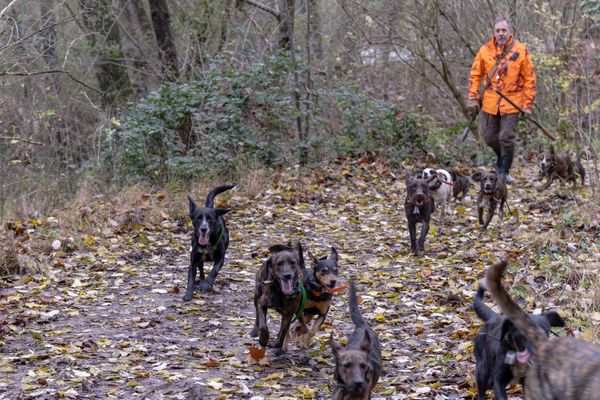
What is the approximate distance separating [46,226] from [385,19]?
33.4 ft

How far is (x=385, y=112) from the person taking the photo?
17.9 meters

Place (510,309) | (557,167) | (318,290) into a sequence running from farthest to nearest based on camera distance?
(557,167), (318,290), (510,309)

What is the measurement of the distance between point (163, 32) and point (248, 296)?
1129 centimetres

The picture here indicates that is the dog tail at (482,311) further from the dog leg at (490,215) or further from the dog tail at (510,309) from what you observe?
the dog leg at (490,215)

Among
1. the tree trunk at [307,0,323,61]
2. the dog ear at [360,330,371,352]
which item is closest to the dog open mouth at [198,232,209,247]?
the dog ear at [360,330,371,352]

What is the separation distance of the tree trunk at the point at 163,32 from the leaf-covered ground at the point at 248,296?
5710 mm

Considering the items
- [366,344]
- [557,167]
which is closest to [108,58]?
[557,167]

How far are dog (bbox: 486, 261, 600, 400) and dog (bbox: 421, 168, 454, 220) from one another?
8038 mm

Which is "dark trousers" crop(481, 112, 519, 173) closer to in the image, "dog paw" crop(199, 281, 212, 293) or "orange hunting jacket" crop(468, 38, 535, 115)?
"orange hunting jacket" crop(468, 38, 535, 115)

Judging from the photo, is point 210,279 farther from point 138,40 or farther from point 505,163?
point 138,40

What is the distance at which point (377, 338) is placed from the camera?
624 centimetres

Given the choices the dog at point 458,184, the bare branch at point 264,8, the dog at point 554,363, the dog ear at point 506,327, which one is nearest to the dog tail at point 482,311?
the dog ear at point 506,327

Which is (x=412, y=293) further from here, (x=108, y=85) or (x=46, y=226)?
(x=108, y=85)

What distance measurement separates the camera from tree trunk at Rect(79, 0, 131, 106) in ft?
61.3
